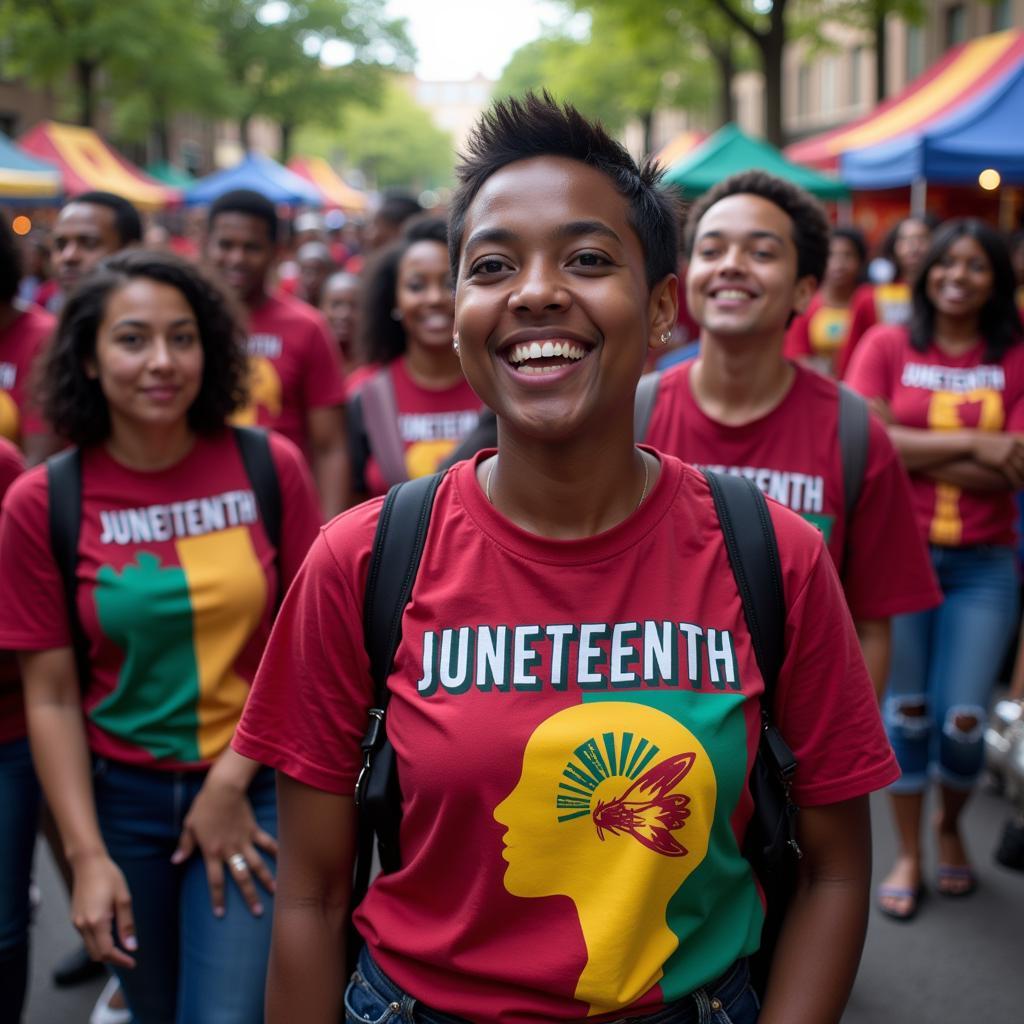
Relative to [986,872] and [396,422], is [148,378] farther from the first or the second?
[986,872]

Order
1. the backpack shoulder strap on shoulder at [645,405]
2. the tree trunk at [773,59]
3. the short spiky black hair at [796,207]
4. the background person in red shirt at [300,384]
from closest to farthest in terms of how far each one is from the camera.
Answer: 1. the backpack shoulder strap on shoulder at [645,405]
2. the short spiky black hair at [796,207]
3. the background person in red shirt at [300,384]
4. the tree trunk at [773,59]

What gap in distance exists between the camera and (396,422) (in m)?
4.41

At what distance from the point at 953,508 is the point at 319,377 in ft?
7.97

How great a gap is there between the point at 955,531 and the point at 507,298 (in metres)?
2.86

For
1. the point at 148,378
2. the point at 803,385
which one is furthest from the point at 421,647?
the point at 803,385

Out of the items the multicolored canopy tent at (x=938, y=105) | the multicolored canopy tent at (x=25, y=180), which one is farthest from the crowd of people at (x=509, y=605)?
the multicolored canopy tent at (x=25, y=180)

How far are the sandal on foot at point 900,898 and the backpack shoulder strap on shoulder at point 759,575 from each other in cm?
287

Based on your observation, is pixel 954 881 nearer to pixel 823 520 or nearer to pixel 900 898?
pixel 900 898

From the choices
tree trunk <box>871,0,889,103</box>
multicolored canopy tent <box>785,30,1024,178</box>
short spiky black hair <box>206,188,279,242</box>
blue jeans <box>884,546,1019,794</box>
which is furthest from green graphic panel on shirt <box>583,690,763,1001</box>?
tree trunk <box>871,0,889,103</box>

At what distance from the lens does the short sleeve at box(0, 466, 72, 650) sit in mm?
2570

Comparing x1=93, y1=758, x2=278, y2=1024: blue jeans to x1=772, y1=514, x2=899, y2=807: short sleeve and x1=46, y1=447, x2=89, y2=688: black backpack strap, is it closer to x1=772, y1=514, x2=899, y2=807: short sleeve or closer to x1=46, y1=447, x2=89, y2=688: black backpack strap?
x1=46, y1=447, x2=89, y2=688: black backpack strap

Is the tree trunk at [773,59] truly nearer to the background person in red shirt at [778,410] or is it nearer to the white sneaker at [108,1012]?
the background person in red shirt at [778,410]

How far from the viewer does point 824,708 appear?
173 cm

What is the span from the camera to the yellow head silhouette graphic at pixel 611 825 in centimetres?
162
